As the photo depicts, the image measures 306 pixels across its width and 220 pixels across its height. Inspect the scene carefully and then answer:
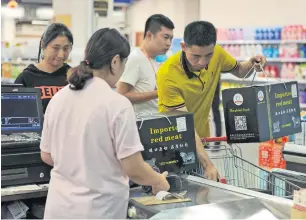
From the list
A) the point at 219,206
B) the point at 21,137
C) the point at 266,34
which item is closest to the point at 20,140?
the point at 21,137

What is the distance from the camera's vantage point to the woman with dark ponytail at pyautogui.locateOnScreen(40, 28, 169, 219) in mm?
2021

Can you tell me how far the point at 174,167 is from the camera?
2740 millimetres

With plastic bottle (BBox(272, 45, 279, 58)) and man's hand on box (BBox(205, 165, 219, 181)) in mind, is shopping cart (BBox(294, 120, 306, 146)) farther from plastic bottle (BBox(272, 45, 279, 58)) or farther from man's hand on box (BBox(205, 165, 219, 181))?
plastic bottle (BBox(272, 45, 279, 58))

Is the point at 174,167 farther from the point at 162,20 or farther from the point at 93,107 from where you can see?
the point at 162,20

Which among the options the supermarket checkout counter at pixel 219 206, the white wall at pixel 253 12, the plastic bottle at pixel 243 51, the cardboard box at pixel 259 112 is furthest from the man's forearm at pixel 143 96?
the plastic bottle at pixel 243 51

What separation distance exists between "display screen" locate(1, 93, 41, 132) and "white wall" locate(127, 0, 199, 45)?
10534 millimetres

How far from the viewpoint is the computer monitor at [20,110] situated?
2779mm

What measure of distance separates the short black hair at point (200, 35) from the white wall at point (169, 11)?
10176 mm

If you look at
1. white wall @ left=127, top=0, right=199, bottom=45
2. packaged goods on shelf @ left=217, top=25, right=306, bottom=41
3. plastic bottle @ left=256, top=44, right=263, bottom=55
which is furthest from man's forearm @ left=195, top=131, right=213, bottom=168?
white wall @ left=127, top=0, right=199, bottom=45

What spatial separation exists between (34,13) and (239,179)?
746 inches

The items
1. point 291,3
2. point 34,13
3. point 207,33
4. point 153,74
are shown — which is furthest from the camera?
point 34,13

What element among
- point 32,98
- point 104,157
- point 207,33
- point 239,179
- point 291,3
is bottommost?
point 239,179

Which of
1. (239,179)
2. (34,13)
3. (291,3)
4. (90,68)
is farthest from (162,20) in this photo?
(34,13)

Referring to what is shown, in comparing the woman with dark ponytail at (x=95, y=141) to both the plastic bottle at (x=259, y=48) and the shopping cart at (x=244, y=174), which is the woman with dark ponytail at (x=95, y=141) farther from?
the plastic bottle at (x=259, y=48)
